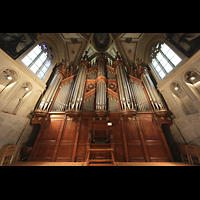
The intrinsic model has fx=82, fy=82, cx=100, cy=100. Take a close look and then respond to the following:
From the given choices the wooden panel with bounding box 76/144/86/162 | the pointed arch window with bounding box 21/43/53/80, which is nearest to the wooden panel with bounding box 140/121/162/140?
the wooden panel with bounding box 76/144/86/162

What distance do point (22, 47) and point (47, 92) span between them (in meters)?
2.65

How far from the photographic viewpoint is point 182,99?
432 centimetres

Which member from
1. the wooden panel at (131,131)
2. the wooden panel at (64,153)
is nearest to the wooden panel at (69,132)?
the wooden panel at (64,153)

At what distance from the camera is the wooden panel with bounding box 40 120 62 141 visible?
439cm

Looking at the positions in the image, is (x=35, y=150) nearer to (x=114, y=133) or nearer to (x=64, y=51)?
(x=114, y=133)

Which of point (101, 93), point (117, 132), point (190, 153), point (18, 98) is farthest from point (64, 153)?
point (190, 153)

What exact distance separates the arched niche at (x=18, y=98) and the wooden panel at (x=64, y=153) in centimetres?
300

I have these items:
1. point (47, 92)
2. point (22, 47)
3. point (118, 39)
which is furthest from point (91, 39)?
point (47, 92)

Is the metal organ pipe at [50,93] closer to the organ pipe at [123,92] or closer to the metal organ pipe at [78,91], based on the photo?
the metal organ pipe at [78,91]

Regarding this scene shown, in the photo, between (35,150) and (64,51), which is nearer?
(35,150)

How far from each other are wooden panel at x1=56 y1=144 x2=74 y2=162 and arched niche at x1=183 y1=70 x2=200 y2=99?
6386 millimetres

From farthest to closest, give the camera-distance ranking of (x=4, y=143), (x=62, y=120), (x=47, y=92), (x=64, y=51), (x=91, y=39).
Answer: (x=91, y=39) → (x=64, y=51) → (x=47, y=92) → (x=62, y=120) → (x=4, y=143)

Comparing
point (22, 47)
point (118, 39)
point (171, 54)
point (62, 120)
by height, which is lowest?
point (62, 120)

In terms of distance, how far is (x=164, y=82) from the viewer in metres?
5.08
